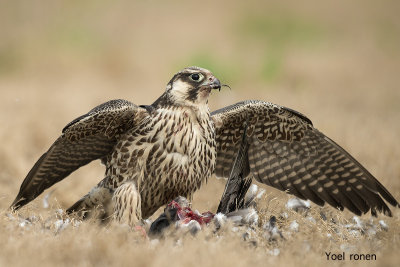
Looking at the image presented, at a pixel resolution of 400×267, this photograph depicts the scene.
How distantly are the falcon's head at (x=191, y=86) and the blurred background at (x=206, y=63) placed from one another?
1.26m

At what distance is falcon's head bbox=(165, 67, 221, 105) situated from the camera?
4.04 m

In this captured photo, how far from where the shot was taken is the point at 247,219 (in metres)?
3.81

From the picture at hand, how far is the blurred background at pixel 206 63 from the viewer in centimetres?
635

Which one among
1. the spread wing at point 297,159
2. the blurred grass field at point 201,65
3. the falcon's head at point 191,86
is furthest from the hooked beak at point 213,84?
the blurred grass field at point 201,65

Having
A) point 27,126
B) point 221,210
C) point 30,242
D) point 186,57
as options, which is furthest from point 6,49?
point 30,242

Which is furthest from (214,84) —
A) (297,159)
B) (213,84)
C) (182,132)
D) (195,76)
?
(297,159)

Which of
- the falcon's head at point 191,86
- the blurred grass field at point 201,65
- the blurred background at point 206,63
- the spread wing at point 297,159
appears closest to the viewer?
the blurred grass field at point 201,65

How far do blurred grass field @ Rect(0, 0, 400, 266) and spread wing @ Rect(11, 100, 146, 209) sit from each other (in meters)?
0.26

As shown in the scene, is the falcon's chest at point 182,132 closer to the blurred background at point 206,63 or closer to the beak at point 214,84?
the beak at point 214,84

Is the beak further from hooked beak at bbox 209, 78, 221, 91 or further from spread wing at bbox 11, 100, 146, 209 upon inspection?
spread wing at bbox 11, 100, 146, 209

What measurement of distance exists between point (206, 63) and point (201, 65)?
0.16 meters

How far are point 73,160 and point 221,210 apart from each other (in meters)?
1.14

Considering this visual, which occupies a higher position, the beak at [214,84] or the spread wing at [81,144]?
the beak at [214,84]

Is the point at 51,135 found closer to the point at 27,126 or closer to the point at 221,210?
the point at 27,126
